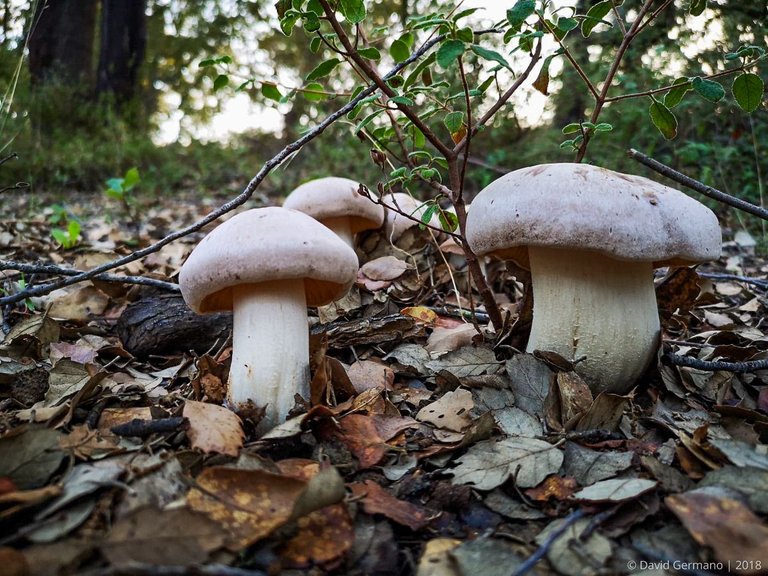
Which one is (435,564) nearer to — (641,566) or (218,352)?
(641,566)

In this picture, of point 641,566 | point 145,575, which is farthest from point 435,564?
point 145,575

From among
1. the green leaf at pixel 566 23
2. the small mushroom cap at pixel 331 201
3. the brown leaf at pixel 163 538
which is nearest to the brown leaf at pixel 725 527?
the brown leaf at pixel 163 538

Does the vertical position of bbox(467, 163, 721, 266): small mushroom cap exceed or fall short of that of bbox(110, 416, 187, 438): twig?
it exceeds it

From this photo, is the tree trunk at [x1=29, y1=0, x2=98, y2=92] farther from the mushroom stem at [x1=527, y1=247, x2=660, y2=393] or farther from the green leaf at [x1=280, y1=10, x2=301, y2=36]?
the mushroom stem at [x1=527, y1=247, x2=660, y2=393]

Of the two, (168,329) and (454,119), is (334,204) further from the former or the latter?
(454,119)

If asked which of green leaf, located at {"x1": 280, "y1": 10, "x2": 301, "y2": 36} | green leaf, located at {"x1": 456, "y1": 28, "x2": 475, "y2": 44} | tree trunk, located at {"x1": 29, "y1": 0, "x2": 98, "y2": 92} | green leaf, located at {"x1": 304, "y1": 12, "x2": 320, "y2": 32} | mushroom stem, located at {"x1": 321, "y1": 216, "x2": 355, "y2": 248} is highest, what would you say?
tree trunk, located at {"x1": 29, "y1": 0, "x2": 98, "y2": 92}

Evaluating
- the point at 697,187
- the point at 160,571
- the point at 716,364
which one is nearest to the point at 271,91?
the point at 697,187

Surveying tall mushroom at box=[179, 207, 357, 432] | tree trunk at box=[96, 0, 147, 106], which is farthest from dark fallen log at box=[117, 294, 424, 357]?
tree trunk at box=[96, 0, 147, 106]
